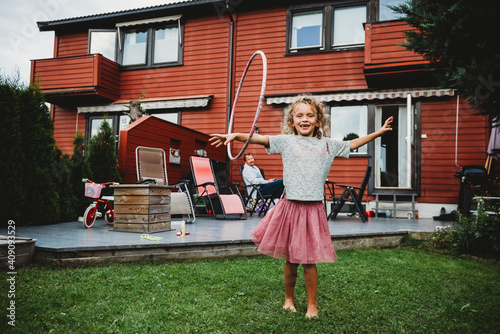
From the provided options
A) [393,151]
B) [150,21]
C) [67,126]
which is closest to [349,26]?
[393,151]

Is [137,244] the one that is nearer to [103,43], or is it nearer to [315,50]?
[315,50]

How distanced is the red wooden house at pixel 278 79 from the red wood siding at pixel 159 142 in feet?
4.93

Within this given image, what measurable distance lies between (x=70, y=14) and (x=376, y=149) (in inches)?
392

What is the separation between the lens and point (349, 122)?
880 centimetres

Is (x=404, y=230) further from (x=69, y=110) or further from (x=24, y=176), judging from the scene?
(x=69, y=110)

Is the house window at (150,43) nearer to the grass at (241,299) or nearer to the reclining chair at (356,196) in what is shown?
the reclining chair at (356,196)

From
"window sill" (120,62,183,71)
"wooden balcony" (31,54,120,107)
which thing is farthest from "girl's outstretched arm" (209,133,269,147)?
"wooden balcony" (31,54,120,107)

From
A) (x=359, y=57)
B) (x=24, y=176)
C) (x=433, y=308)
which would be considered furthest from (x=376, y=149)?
(x=24, y=176)

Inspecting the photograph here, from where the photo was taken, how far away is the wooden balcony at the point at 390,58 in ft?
24.9

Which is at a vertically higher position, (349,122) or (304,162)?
(349,122)

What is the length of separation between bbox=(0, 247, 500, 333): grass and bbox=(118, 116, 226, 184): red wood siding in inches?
140

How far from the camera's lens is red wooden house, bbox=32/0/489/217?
7980 millimetres

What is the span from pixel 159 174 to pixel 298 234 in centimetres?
447

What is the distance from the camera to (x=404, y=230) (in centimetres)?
506
